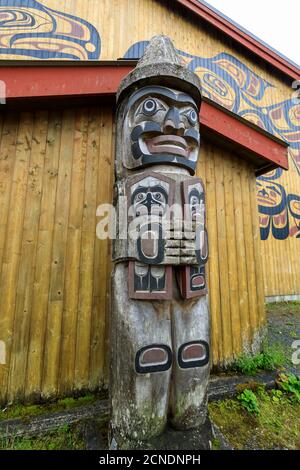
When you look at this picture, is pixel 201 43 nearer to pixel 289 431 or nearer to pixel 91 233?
pixel 91 233

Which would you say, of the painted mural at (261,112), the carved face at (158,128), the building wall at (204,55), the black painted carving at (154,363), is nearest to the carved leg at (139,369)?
the black painted carving at (154,363)

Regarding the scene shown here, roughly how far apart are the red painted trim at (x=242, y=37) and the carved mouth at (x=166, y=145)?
5.75 metres

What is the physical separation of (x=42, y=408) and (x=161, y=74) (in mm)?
2922

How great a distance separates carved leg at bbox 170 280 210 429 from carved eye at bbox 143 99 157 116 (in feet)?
4.69

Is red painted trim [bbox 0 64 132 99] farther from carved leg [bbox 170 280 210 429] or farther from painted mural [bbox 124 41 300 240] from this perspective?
painted mural [bbox 124 41 300 240]

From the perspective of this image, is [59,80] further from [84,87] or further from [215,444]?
[215,444]

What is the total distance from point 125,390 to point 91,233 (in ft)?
4.85

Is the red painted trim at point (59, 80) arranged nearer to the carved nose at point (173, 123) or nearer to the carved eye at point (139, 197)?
the carved nose at point (173, 123)

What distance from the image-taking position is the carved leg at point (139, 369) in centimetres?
152

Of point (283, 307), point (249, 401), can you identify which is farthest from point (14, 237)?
point (283, 307)

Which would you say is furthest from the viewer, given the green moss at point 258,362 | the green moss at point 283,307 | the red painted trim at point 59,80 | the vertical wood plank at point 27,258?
the green moss at point 283,307

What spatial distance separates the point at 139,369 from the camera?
5.00 ft
